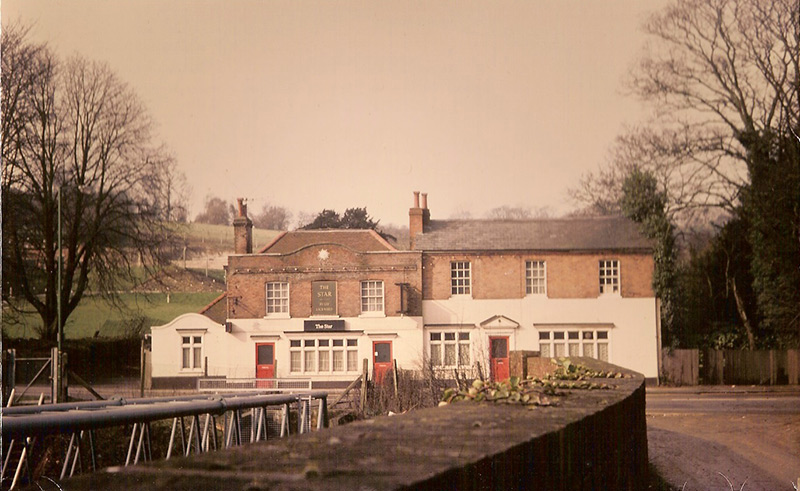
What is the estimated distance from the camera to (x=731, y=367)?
28.6 feet

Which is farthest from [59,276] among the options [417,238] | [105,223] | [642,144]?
[642,144]

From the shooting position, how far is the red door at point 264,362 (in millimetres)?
8719

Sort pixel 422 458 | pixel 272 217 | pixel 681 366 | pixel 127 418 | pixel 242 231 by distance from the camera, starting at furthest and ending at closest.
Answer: pixel 681 366, pixel 242 231, pixel 272 217, pixel 127 418, pixel 422 458

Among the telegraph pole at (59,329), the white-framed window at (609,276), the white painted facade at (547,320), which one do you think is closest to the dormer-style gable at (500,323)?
the white painted facade at (547,320)

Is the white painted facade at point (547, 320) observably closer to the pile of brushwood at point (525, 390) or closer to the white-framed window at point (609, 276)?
the white-framed window at point (609, 276)

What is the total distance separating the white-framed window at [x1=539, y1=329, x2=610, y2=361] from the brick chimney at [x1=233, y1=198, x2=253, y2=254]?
332 centimetres

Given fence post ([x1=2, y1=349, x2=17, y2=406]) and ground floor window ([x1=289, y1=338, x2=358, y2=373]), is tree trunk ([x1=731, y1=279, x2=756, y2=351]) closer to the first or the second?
ground floor window ([x1=289, y1=338, x2=358, y2=373])

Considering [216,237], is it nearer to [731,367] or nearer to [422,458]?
[731,367]

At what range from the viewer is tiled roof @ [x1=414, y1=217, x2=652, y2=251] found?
8672 millimetres

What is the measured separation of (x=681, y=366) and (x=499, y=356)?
210 cm

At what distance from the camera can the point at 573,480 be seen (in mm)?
3277

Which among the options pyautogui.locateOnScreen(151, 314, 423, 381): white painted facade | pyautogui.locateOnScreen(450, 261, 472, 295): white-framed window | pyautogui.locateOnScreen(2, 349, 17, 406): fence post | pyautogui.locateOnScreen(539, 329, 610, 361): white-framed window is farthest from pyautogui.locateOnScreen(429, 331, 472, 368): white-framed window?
pyautogui.locateOnScreen(2, 349, 17, 406): fence post

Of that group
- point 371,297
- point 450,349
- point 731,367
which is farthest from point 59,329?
point 731,367

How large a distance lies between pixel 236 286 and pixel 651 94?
15.9 feet
